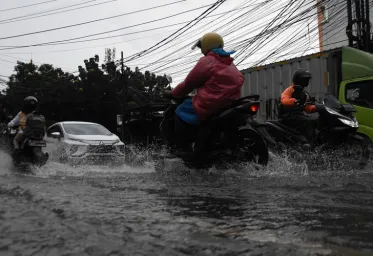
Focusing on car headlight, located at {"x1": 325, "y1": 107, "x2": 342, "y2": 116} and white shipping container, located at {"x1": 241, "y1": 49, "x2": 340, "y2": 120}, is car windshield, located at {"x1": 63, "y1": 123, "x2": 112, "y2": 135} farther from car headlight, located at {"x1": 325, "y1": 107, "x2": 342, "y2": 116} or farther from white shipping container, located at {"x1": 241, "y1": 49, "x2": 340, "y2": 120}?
car headlight, located at {"x1": 325, "y1": 107, "x2": 342, "y2": 116}

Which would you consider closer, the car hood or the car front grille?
the car front grille

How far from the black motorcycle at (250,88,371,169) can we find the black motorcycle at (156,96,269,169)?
2.38ft

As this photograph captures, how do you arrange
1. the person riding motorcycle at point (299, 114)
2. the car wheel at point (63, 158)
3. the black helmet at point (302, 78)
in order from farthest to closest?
1. the car wheel at point (63, 158)
2. the black helmet at point (302, 78)
3. the person riding motorcycle at point (299, 114)

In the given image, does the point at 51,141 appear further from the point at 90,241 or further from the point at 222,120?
the point at 90,241

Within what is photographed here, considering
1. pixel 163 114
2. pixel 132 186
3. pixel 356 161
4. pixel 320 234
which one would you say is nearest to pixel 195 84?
pixel 163 114

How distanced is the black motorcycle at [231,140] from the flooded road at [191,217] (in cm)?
44

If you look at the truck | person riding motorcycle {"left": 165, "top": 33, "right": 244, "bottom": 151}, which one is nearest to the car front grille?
the truck

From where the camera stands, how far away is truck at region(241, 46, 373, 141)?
8.27 m

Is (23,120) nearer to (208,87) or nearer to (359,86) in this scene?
(208,87)

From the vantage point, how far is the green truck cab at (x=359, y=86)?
8.04 meters

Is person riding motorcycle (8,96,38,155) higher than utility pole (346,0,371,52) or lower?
lower

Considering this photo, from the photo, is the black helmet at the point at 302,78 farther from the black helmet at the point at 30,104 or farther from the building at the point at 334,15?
the building at the point at 334,15

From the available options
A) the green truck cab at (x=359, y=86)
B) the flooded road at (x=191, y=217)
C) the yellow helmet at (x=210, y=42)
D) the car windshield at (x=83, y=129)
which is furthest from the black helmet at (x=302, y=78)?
the car windshield at (x=83, y=129)

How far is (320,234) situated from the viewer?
2.41 m
